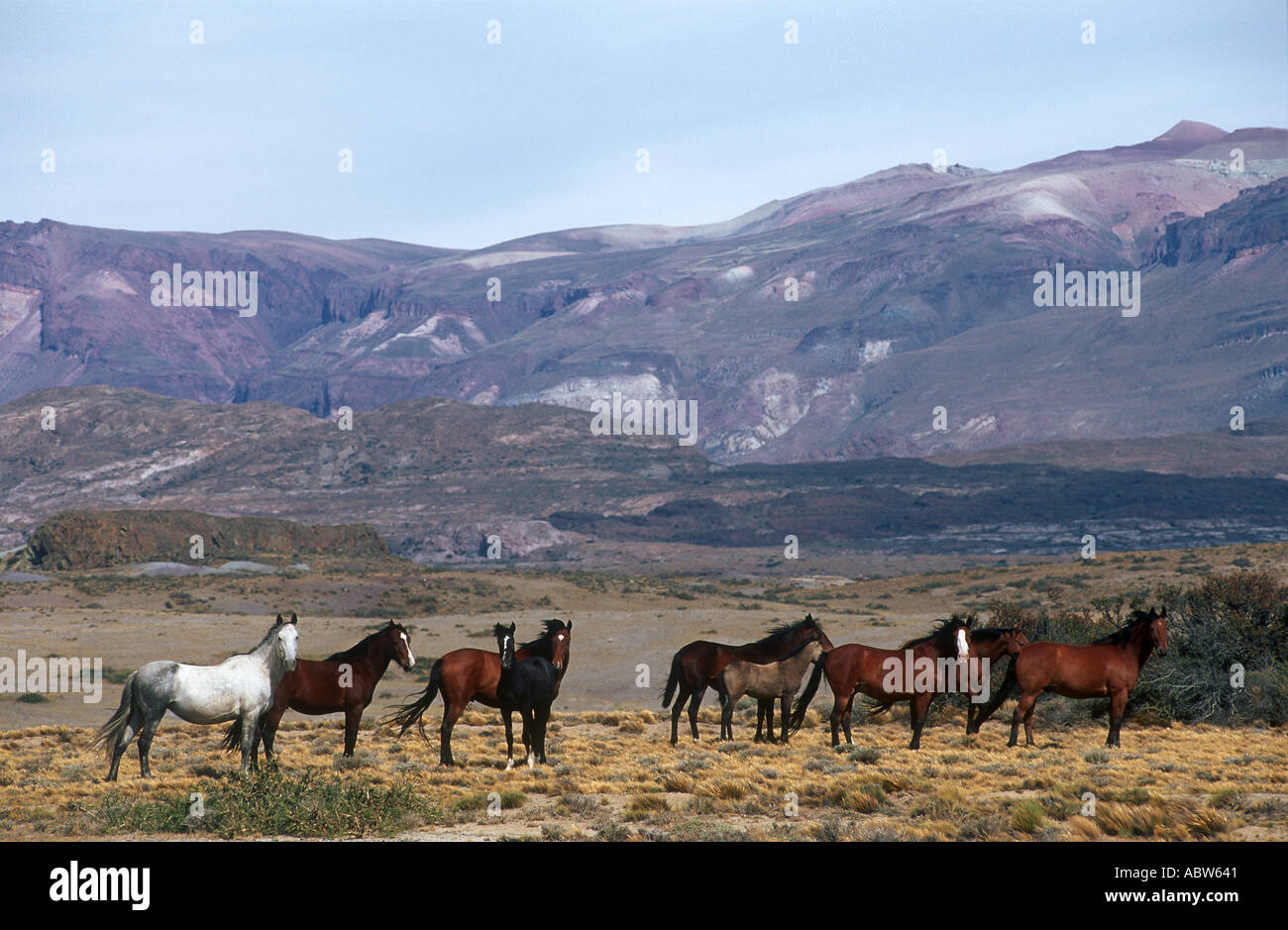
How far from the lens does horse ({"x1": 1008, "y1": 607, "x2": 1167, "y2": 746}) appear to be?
66.2ft

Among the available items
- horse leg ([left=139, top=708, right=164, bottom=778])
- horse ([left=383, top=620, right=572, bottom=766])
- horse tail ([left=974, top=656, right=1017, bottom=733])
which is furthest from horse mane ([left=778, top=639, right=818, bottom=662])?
horse leg ([left=139, top=708, right=164, bottom=778])

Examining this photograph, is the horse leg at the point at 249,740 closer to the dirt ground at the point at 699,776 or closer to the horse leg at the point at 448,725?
the dirt ground at the point at 699,776

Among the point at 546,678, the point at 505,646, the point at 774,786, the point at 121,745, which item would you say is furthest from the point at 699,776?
the point at 121,745

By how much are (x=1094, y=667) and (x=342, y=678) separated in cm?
1127

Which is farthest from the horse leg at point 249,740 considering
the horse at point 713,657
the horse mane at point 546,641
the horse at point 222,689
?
the horse at point 713,657

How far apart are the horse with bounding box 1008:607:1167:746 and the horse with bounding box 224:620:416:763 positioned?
9.33 meters

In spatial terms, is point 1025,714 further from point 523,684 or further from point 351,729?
point 351,729

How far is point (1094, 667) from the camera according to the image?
2033 cm

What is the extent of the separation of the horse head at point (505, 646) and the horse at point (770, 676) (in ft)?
14.2

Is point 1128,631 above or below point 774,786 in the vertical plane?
above

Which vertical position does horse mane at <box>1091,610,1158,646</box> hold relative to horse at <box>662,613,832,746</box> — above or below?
above

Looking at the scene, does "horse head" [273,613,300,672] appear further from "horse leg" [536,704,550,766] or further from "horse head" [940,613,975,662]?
"horse head" [940,613,975,662]
